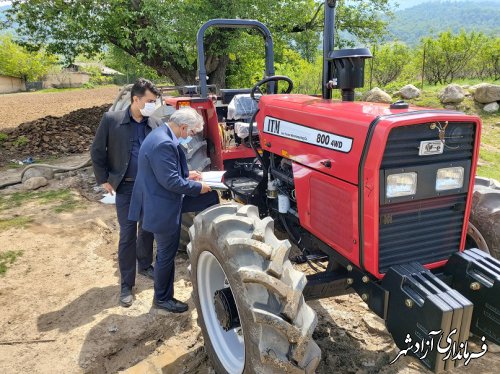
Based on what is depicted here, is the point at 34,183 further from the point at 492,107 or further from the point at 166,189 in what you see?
the point at 492,107

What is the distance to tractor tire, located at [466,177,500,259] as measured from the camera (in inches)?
116

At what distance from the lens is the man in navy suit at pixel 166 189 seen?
10.1 feet

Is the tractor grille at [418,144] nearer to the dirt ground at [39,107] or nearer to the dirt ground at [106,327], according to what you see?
the dirt ground at [106,327]

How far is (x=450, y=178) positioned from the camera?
2.44m

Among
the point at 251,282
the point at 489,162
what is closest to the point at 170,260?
the point at 251,282

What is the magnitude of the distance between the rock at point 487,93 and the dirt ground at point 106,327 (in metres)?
9.47

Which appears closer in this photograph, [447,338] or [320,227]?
[447,338]

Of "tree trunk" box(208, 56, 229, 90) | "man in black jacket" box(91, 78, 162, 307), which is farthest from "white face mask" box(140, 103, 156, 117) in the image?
"tree trunk" box(208, 56, 229, 90)

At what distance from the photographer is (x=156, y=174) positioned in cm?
311

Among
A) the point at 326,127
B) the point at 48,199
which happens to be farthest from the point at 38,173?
the point at 326,127

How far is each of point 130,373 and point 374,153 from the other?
2.05 meters

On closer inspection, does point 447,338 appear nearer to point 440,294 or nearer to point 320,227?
point 440,294

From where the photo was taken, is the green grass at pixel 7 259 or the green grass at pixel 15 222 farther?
the green grass at pixel 15 222

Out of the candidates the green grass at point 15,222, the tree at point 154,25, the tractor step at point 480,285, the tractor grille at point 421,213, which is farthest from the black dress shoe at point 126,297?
the tree at point 154,25
